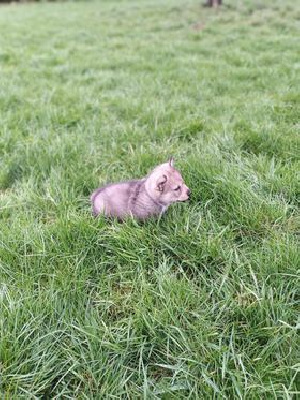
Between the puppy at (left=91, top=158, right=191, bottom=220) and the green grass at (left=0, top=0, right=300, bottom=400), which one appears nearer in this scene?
the green grass at (left=0, top=0, right=300, bottom=400)

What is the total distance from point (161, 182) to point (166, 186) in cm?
5

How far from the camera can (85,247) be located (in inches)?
95.7

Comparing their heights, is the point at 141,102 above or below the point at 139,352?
above

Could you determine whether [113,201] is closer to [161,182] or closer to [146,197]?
[146,197]

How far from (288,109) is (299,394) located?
10.9 feet

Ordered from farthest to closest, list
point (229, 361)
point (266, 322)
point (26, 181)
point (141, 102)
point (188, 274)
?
point (141, 102) < point (26, 181) < point (188, 274) < point (266, 322) < point (229, 361)

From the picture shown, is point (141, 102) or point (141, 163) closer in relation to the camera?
point (141, 163)

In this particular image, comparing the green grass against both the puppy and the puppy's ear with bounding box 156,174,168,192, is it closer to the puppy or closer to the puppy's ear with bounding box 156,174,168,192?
the puppy

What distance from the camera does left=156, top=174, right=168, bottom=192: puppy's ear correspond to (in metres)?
2.60

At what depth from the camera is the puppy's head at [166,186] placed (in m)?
2.61

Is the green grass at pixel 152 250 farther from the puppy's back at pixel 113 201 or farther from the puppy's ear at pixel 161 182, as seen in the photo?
the puppy's ear at pixel 161 182

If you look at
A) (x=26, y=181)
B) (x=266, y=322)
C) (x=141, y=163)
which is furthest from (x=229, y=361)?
(x=26, y=181)

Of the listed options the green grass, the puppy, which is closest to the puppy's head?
the puppy

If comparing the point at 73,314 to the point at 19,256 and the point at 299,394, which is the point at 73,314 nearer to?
the point at 19,256
